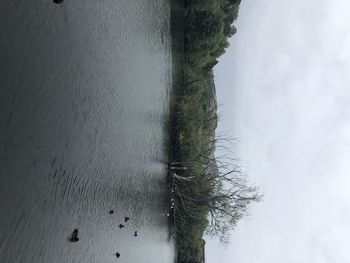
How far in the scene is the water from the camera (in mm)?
11180

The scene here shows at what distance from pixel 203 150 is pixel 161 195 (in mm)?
7458

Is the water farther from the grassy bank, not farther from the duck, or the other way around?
the grassy bank

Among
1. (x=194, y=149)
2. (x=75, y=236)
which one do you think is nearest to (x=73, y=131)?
(x=75, y=236)

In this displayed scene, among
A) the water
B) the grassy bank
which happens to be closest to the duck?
the water

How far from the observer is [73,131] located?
15.2m

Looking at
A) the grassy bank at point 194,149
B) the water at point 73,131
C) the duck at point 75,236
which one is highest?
the grassy bank at point 194,149

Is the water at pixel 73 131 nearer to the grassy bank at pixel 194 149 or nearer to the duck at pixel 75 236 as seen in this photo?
the duck at pixel 75 236

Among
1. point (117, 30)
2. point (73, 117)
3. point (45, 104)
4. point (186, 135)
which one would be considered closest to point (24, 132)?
point (45, 104)

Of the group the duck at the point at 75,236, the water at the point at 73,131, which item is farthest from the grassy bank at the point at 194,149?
the duck at the point at 75,236

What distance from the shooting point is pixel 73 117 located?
1527 centimetres

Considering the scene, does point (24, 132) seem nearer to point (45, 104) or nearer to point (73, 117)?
point (45, 104)

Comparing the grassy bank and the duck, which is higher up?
the grassy bank

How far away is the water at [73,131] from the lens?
36.7 feet

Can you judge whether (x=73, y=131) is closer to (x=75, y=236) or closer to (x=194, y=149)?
(x=75, y=236)
